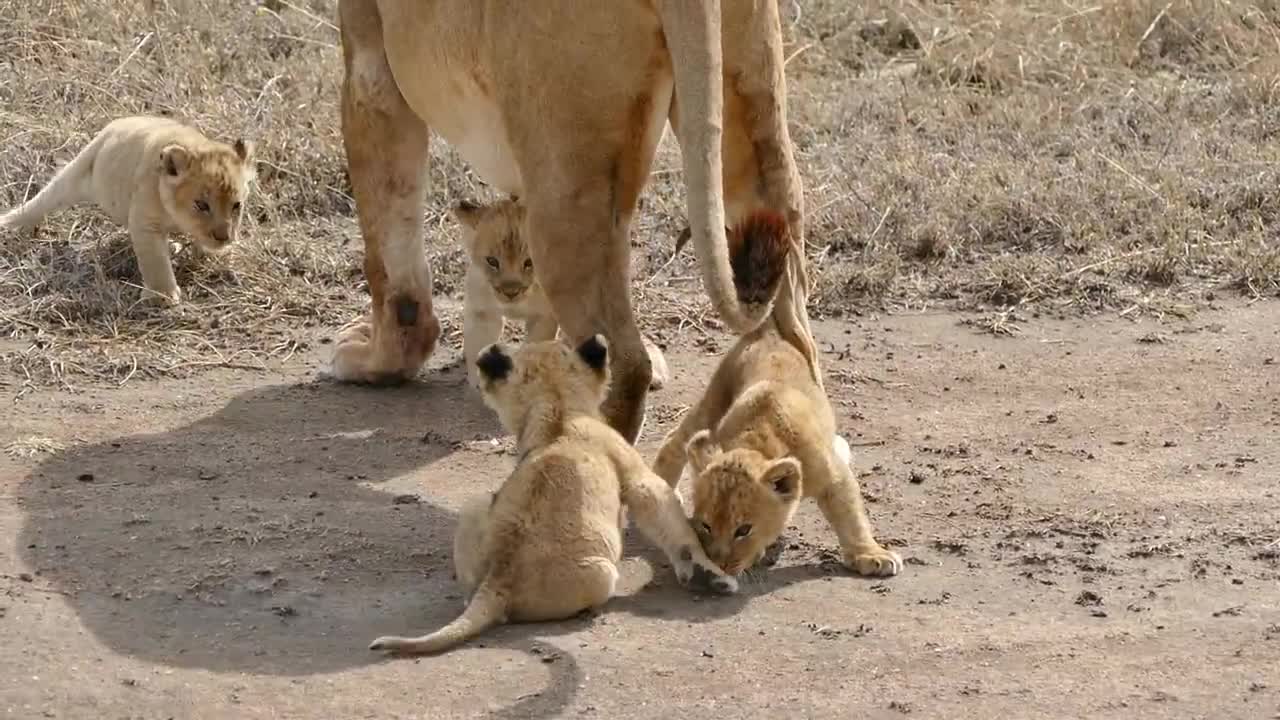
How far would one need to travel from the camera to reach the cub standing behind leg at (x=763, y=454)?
5.22 m

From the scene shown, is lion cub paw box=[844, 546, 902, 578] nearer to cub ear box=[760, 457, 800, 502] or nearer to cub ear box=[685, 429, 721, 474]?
cub ear box=[760, 457, 800, 502]

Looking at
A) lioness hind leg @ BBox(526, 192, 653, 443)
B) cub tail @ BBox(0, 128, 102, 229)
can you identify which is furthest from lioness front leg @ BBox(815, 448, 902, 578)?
cub tail @ BBox(0, 128, 102, 229)

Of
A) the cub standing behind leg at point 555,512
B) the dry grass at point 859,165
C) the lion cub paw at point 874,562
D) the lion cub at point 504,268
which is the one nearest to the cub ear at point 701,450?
the cub standing behind leg at point 555,512

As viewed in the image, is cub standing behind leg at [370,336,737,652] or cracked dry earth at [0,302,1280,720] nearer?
cracked dry earth at [0,302,1280,720]

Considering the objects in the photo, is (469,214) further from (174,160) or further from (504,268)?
(174,160)

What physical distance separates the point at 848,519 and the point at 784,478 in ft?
1.02

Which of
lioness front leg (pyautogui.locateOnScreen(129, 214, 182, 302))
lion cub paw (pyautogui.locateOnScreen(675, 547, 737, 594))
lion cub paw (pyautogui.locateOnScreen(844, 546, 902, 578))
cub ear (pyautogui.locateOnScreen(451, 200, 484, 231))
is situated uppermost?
cub ear (pyautogui.locateOnScreen(451, 200, 484, 231))

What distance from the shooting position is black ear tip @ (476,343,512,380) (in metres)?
5.37

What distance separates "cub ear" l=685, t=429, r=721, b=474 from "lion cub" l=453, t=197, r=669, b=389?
1084mm

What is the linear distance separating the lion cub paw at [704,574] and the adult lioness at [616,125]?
48cm

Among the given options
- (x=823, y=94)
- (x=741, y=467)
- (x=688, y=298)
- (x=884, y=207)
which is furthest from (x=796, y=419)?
(x=823, y=94)

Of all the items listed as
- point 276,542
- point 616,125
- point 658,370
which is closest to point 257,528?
point 276,542

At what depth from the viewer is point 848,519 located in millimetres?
5457

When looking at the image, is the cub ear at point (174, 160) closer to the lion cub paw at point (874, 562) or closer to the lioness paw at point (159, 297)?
the lioness paw at point (159, 297)
